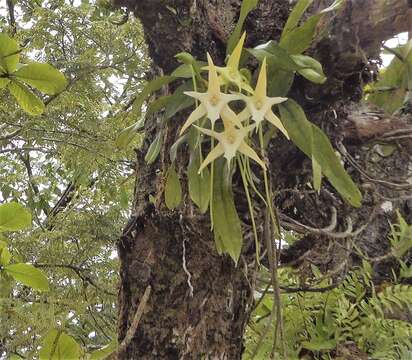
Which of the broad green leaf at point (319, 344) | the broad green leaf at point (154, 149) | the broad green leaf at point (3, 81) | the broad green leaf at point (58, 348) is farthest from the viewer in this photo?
the broad green leaf at point (319, 344)

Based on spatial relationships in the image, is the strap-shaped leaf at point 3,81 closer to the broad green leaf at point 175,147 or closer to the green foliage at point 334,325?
the broad green leaf at point 175,147

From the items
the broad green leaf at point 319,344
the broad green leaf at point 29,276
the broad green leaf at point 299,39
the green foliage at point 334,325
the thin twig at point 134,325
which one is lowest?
the thin twig at point 134,325

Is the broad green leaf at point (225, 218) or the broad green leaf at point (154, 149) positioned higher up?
the broad green leaf at point (154, 149)

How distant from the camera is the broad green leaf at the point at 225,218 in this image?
70cm

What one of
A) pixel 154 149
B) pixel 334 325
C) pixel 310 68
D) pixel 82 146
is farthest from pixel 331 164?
pixel 82 146

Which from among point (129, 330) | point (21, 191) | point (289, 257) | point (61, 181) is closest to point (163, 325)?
point (129, 330)

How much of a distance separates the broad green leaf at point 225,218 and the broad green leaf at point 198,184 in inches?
0.4

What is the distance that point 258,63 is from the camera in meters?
0.76

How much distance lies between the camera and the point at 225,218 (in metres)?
0.71

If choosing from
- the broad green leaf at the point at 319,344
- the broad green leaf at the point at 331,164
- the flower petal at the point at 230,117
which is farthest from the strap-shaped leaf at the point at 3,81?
the broad green leaf at the point at 319,344

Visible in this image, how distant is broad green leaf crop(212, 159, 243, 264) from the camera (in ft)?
2.30

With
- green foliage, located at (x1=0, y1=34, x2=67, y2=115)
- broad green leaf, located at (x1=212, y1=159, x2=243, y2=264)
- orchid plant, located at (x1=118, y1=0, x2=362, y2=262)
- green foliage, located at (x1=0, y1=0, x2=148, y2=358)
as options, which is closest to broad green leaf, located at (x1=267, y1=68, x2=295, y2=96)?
orchid plant, located at (x1=118, y1=0, x2=362, y2=262)

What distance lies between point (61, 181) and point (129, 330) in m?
2.78

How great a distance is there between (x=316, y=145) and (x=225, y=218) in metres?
0.14
